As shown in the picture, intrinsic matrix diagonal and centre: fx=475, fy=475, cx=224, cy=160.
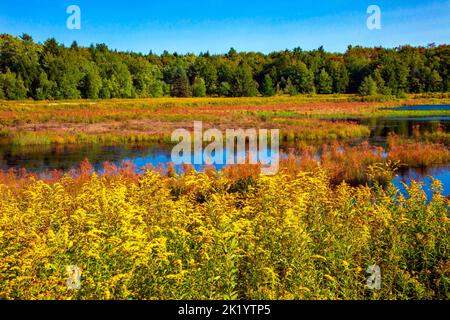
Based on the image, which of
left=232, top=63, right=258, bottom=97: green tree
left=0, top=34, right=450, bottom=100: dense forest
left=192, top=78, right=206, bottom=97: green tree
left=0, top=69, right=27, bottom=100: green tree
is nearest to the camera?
left=0, top=69, right=27, bottom=100: green tree

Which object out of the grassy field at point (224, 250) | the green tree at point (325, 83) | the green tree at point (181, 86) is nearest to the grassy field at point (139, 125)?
the grassy field at point (224, 250)

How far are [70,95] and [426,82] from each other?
81.6m

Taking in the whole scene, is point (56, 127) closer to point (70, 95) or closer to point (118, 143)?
point (118, 143)

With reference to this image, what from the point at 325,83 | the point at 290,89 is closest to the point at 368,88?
the point at 325,83

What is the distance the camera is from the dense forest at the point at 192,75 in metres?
92.3

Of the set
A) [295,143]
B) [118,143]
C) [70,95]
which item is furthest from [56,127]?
[70,95]

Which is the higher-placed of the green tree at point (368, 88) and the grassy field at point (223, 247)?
the green tree at point (368, 88)

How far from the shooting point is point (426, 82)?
114m

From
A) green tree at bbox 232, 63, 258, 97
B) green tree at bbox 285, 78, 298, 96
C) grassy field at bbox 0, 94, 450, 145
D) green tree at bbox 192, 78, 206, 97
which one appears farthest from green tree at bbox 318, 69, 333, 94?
grassy field at bbox 0, 94, 450, 145

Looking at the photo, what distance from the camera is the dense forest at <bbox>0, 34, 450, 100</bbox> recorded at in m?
92.3

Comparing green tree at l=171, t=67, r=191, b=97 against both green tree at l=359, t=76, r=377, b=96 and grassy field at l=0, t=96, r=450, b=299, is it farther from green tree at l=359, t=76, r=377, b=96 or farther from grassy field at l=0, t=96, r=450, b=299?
grassy field at l=0, t=96, r=450, b=299

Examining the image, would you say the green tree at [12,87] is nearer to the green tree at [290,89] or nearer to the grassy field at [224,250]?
the green tree at [290,89]

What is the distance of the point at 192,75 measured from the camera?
4931 inches

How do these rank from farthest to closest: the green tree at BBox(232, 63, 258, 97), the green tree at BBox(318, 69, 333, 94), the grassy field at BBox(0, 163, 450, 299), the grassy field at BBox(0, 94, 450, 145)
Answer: the green tree at BBox(318, 69, 333, 94)
the green tree at BBox(232, 63, 258, 97)
the grassy field at BBox(0, 94, 450, 145)
the grassy field at BBox(0, 163, 450, 299)
